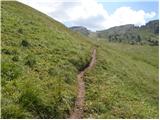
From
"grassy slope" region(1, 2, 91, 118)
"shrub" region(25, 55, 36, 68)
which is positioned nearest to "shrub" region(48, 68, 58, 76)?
"grassy slope" region(1, 2, 91, 118)

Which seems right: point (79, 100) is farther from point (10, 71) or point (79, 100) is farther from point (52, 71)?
point (10, 71)

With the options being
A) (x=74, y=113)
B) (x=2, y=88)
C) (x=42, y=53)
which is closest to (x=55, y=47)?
(x=42, y=53)

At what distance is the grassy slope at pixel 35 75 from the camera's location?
45.8 ft

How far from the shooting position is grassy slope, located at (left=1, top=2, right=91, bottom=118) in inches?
550

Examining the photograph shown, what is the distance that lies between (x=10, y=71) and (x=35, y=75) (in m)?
2.42

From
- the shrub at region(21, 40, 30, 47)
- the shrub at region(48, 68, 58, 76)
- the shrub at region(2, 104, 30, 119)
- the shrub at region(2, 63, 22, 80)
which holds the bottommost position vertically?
the shrub at region(2, 104, 30, 119)

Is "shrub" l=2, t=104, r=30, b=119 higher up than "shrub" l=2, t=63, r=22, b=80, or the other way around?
"shrub" l=2, t=63, r=22, b=80

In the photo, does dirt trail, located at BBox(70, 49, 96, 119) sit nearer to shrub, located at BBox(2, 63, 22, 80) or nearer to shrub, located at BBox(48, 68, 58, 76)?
shrub, located at BBox(48, 68, 58, 76)

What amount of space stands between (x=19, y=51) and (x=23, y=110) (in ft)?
31.7

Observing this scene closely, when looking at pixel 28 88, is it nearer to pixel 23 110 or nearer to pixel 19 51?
pixel 23 110

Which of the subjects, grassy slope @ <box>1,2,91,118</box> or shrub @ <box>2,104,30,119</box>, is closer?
shrub @ <box>2,104,30,119</box>

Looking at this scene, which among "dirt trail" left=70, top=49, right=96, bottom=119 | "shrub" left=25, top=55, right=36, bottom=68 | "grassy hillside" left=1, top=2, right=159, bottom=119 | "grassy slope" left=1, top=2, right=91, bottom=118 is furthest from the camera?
"shrub" left=25, top=55, right=36, bottom=68

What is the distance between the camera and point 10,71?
54.7ft

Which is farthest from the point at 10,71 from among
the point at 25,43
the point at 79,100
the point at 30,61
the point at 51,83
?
the point at 25,43
